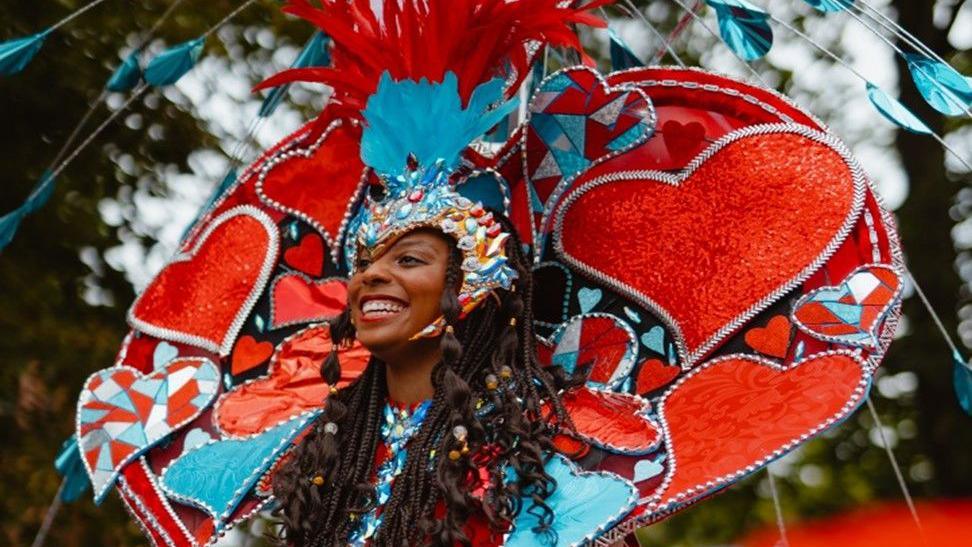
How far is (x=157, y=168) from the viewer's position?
6203mm

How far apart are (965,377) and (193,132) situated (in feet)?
13.1

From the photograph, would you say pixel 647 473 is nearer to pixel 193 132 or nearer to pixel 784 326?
pixel 784 326

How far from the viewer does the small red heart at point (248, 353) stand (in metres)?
3.80

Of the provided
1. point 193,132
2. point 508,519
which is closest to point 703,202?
point 508,519

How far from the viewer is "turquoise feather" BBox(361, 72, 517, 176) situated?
10.3ft

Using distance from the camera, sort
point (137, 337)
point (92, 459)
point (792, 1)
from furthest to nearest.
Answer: point (792, 1), point (137, 337), point (92, 459)

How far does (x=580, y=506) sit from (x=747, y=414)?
0.44 metres

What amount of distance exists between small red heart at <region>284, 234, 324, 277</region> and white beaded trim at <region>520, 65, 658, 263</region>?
73cm

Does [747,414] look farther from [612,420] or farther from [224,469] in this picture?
[224,469]

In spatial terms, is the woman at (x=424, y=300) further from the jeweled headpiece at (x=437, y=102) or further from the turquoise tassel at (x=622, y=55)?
the turquoise tassel at (x=622, y=55)

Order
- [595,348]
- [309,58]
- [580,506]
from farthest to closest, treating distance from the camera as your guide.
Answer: [309,58]
[595,348]
[580,506]

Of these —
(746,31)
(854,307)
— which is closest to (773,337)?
(854,307)

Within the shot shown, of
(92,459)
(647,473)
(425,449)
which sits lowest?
(92,459)

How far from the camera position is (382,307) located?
3.09 meters
